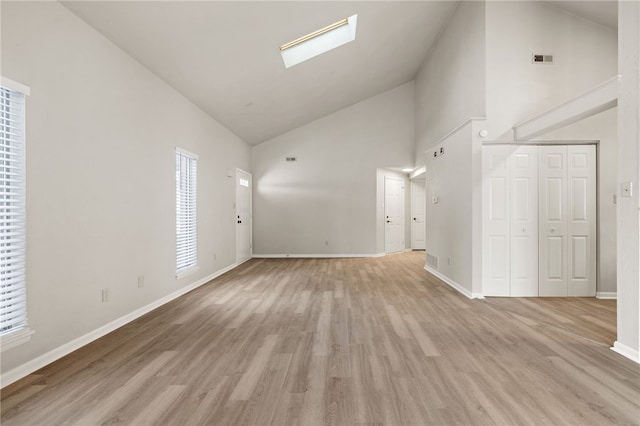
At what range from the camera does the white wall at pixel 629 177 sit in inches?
107

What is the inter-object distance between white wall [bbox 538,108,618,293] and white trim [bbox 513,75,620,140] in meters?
0.44

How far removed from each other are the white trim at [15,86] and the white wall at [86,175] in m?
0.05

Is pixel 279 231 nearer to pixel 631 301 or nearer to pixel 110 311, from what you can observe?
pixel 110 311

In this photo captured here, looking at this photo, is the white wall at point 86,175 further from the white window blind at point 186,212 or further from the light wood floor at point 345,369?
the light wood floor at point 345,369

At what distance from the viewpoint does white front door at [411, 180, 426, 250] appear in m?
10.5

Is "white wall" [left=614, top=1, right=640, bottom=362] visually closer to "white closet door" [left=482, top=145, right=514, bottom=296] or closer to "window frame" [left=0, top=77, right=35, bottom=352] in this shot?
"white closet door" [left=482, top=145, right=514, bottom=296]

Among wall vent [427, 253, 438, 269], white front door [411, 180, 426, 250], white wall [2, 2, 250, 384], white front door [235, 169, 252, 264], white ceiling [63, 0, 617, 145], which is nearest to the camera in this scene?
white wall [2, 2, 250, 384]

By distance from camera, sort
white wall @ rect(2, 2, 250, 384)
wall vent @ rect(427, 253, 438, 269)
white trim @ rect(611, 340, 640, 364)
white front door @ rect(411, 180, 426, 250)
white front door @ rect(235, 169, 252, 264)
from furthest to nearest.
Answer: white front door @ rect(411, 180, 426, 250)
white front door @ rect(235, 169, 252, 264)
wall vent @ rect(427, 253, 438, 269)
white trim @ rect(611, 340, 640, 364)
white wall @ rect(2, 2, 250, 384)

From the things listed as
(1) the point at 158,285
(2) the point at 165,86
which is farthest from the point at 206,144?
(1) the point at 158,285

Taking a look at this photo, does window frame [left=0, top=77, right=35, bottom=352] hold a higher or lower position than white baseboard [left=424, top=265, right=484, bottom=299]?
higher

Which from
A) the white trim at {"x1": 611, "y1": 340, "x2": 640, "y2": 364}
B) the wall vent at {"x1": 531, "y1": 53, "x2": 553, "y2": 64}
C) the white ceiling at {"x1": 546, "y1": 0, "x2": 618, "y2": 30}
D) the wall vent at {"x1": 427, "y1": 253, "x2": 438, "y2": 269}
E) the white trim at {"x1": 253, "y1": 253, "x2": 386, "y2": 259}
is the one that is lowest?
the white trim at {"x1": 253, "y1": 253, "x2": 386, "y2": 259}

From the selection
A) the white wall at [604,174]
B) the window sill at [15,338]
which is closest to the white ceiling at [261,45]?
the white wall at [604,174]

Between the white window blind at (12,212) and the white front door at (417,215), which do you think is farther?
the white front door at (417,215)

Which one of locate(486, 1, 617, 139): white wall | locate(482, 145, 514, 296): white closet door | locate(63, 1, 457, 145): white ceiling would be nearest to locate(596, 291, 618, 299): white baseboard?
locate(482, 145, 514, 296): white closet door
